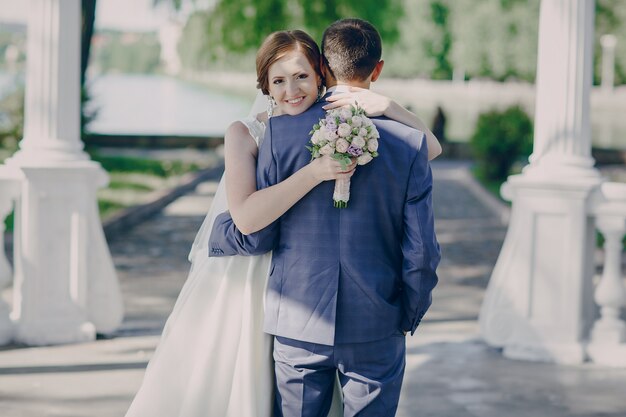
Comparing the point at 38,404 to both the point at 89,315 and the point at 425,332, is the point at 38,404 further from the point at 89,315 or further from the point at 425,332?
the point at 425,332

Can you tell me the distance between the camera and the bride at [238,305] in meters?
3.13

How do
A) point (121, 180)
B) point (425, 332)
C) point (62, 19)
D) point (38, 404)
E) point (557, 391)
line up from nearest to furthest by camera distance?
point (38, 404), point (557, 391), point (62, 19), point (425, 332), point (121, 180)

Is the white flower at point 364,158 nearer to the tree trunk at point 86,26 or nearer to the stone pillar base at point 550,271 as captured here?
the stone pillar base at point 550,271

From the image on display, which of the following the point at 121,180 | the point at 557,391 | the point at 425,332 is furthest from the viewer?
the point at 121,180

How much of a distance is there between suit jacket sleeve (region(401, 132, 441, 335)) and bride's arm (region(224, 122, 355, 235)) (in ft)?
0.85

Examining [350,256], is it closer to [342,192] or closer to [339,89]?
[342,192]

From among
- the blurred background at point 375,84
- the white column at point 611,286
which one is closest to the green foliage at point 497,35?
the blurred background at point 375,84

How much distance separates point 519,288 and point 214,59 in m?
20.8

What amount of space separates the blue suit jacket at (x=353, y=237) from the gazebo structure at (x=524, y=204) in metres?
3.58

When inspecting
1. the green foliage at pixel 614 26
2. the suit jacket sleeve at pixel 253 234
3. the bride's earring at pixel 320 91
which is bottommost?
the suit jacket sleeve at pixel 253 234

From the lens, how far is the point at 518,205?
6.71m

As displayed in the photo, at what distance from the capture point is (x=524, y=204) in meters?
6.63

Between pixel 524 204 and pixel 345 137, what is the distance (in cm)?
395

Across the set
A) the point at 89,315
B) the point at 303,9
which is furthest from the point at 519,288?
the point at 303,9
